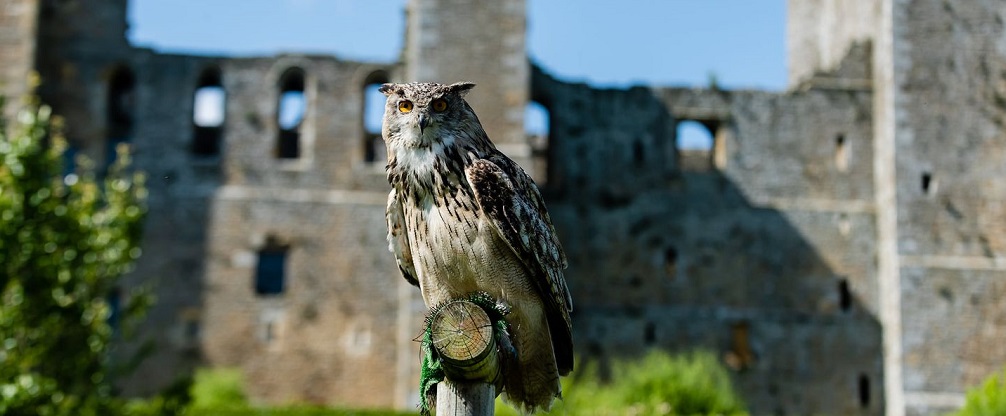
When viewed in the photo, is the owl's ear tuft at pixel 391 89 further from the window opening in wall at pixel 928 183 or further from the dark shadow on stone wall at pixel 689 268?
the window opening in wall at pixel 928 183

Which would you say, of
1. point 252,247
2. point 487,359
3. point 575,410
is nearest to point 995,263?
point 575,410

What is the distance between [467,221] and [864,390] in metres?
19.1

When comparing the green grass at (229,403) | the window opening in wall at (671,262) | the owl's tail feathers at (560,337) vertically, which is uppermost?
the window opening in wall at (671,262)

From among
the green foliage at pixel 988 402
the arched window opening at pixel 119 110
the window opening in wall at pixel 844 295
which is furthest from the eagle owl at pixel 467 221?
Answer: the window opening in wall at pixel 844 295

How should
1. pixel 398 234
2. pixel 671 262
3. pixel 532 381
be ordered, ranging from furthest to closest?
pixel 671 262 → pixel 398 234 → pixel 532 381

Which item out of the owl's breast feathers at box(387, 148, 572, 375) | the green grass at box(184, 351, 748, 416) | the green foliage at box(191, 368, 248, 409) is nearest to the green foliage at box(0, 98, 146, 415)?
the green grass at box(184, 351, 748, 416)

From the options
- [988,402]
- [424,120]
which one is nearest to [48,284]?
[424,120]

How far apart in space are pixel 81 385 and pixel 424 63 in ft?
31.0

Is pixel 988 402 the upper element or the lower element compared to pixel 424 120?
lower

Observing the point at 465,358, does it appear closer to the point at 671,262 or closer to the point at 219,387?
the point at 219,387

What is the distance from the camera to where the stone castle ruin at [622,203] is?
21391 mm

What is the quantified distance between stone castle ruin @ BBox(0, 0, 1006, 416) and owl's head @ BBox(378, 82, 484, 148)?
610 inches

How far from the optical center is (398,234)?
577cm

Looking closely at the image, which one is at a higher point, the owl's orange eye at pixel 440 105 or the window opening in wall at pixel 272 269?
the owl's orange eye at pixel 440 105
